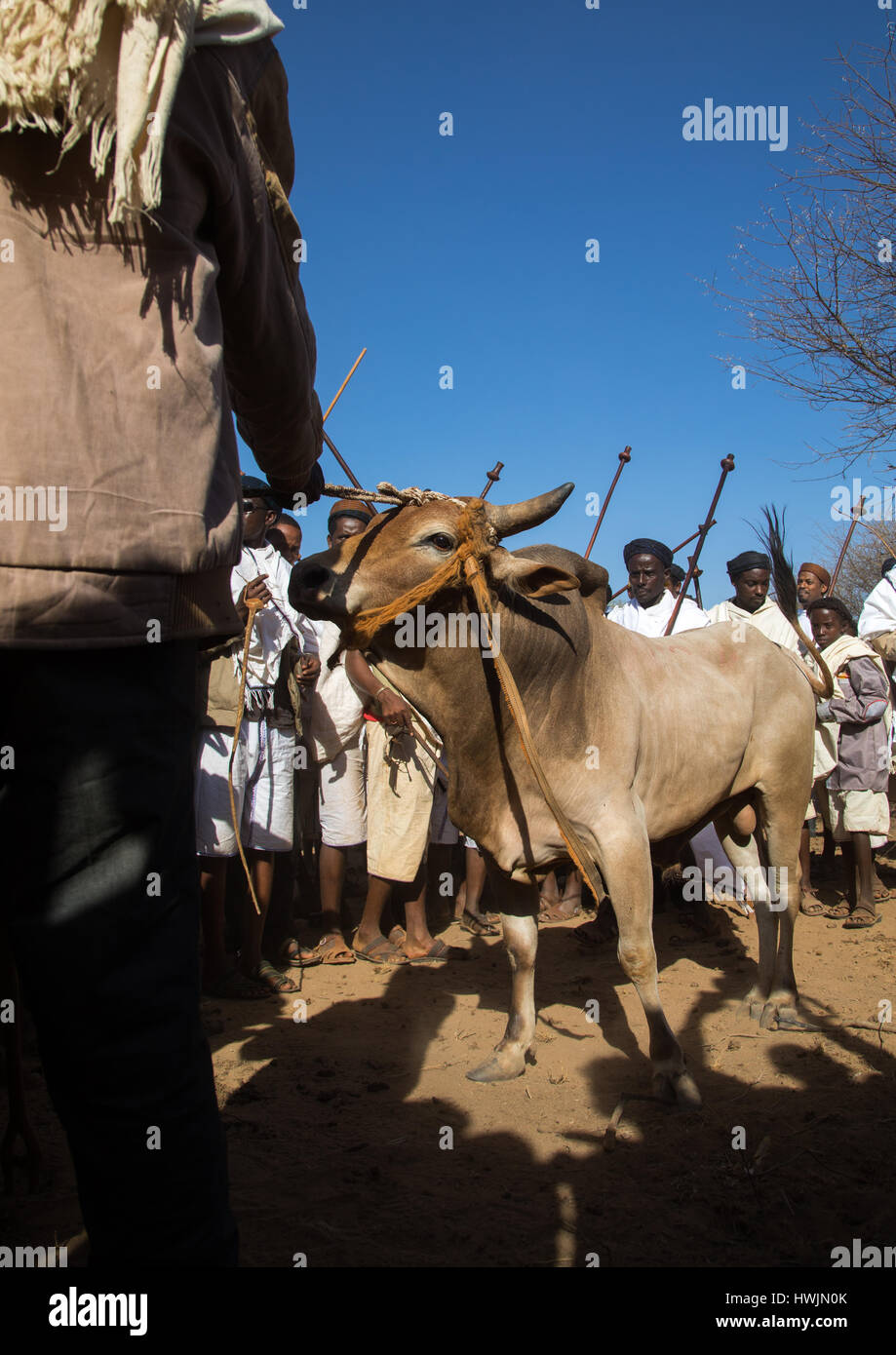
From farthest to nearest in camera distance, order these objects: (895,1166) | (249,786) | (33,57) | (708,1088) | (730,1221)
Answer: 1. (249,786)
2. (708,1088)
3. (895,1166)
4. (730,1221)
5. (33,57)

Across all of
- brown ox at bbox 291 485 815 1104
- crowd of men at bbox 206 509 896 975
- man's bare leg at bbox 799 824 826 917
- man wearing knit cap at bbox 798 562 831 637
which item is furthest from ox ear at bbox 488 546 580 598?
man wearing knit cap at bbox 798 562 831 637

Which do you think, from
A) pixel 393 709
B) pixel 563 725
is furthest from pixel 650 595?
pixel 563 725

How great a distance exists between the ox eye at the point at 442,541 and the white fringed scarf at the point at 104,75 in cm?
219

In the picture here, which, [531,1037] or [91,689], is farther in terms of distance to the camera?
[531,1037]

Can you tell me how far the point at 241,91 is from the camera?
4.83ft

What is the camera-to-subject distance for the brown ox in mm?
3426

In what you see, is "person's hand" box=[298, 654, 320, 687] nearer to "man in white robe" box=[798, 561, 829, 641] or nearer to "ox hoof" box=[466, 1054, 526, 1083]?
"ox hoof" box=[466, 1054, 526, 1083]

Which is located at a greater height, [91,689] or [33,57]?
[33,57]

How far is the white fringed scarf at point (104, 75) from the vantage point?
119 centimetres

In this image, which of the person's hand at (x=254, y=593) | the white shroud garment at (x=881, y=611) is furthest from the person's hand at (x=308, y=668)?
the white shroud garment at (x=881, y=611)

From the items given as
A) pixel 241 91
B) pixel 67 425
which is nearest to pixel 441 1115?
pixel 67 425

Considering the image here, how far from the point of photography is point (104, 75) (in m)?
1.24
